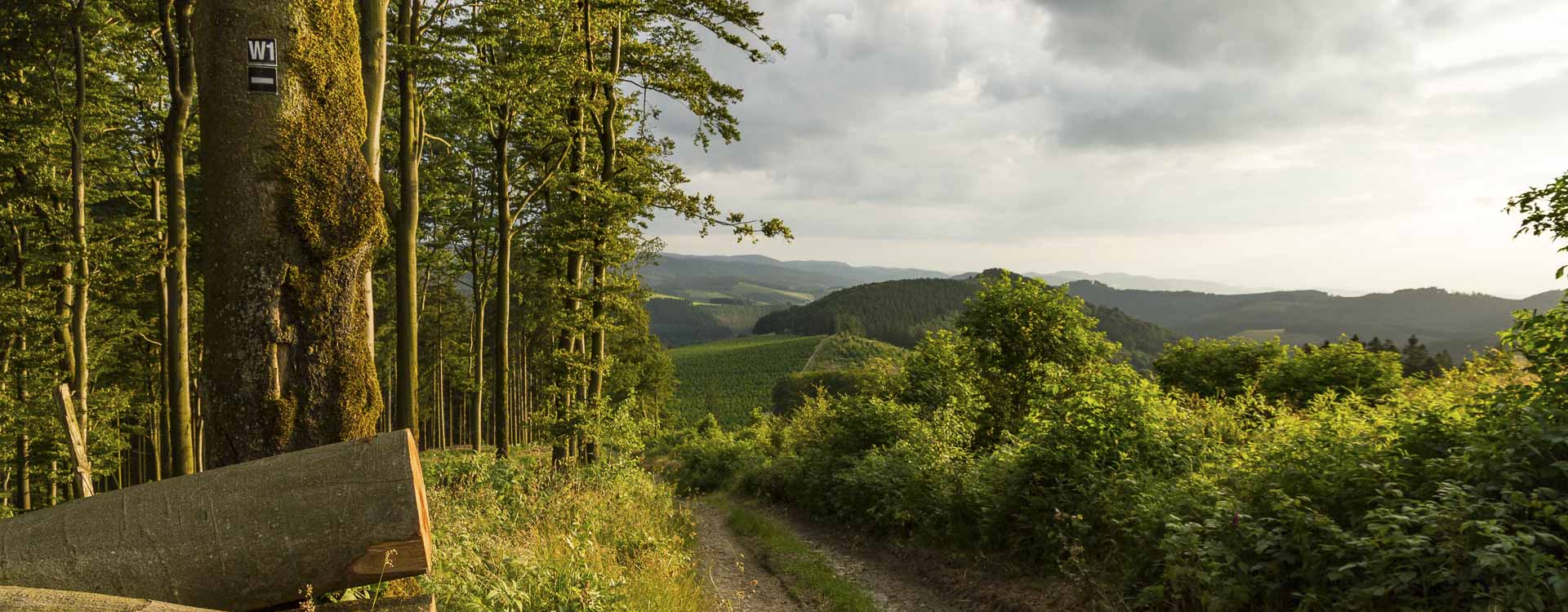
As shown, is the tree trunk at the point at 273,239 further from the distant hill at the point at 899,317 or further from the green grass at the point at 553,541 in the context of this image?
the distant hill at the point at 899,317

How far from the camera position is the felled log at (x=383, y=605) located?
139 inches

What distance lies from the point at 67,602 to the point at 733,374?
100m

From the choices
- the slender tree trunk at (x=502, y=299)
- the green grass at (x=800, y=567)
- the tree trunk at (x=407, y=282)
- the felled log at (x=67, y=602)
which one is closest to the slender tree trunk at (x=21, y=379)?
the slender tree trunk at (x=502, y=299)

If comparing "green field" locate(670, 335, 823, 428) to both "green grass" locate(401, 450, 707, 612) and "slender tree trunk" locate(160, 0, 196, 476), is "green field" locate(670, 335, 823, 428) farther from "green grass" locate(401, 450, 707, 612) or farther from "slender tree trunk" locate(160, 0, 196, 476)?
"green grass" locate(401, 450, 707, 612)

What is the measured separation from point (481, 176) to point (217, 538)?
26.2 meters

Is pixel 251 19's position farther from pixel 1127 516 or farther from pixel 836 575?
pixel 836 575

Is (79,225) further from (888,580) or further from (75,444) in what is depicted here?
(888,580)

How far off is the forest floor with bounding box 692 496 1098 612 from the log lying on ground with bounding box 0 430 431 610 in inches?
230

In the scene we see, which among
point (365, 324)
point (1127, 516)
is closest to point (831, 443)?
point (1127, 516)

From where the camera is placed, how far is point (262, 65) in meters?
4.12

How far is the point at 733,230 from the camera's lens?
54.7 feet

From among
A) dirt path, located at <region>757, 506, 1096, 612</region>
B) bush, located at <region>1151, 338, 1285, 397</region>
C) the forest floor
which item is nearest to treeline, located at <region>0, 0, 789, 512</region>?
the forest floor

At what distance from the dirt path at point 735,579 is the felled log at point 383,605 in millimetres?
4503

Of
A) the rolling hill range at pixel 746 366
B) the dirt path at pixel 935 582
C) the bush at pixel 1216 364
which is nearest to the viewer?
the dirt path at pixel 935 582
